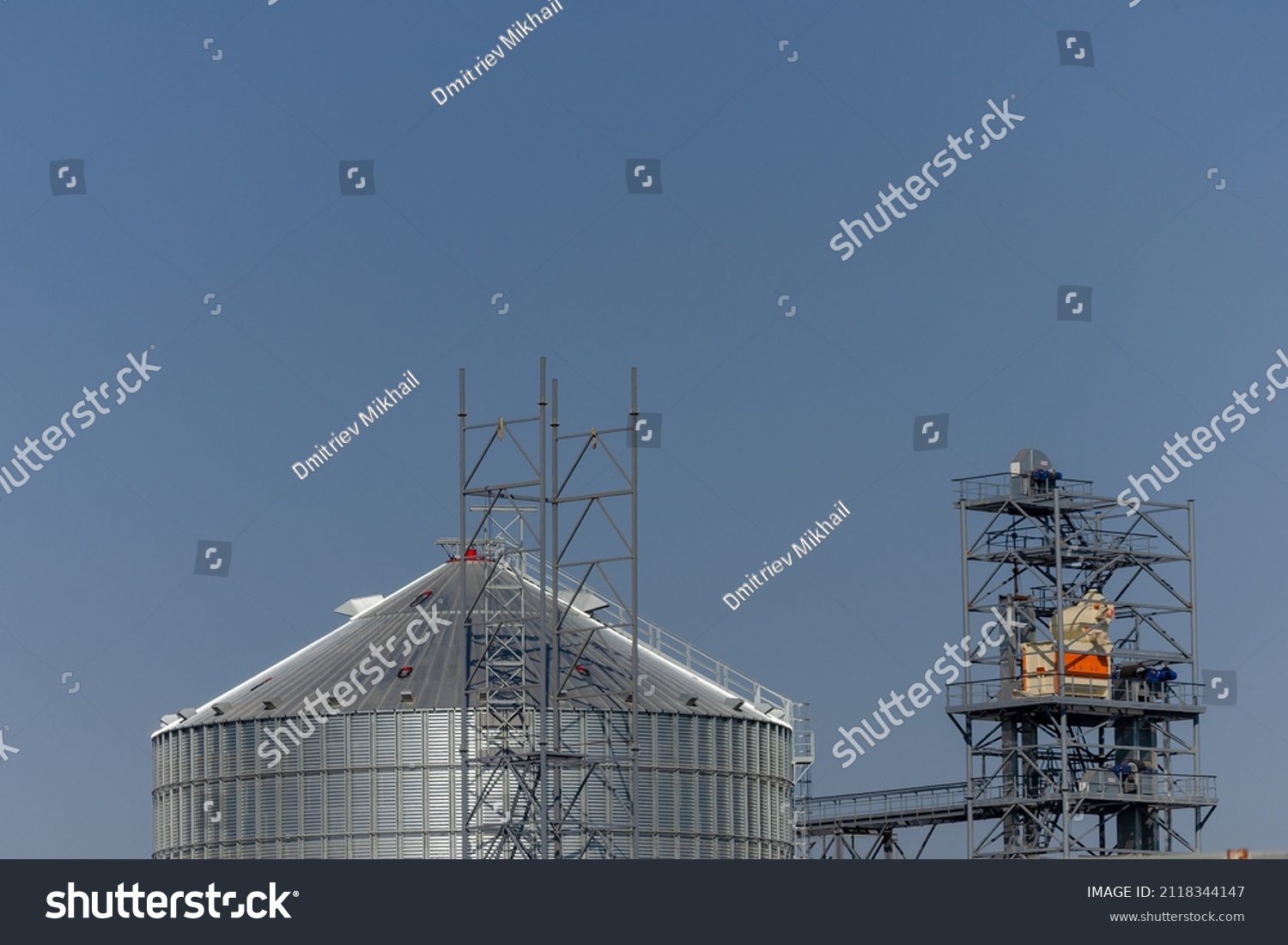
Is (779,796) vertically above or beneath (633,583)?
beneath

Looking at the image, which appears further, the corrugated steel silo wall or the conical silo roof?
the conical silo roof

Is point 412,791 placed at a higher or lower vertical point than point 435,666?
lower

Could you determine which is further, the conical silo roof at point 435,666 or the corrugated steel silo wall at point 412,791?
the conical silo roof at point 435,666

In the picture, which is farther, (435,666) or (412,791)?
(435,666)

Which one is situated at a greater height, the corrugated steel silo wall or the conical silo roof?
the conical silo roof

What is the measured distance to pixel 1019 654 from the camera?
87.8 m

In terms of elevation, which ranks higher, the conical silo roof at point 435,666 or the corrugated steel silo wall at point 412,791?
the conical silo roof at point 435,666
